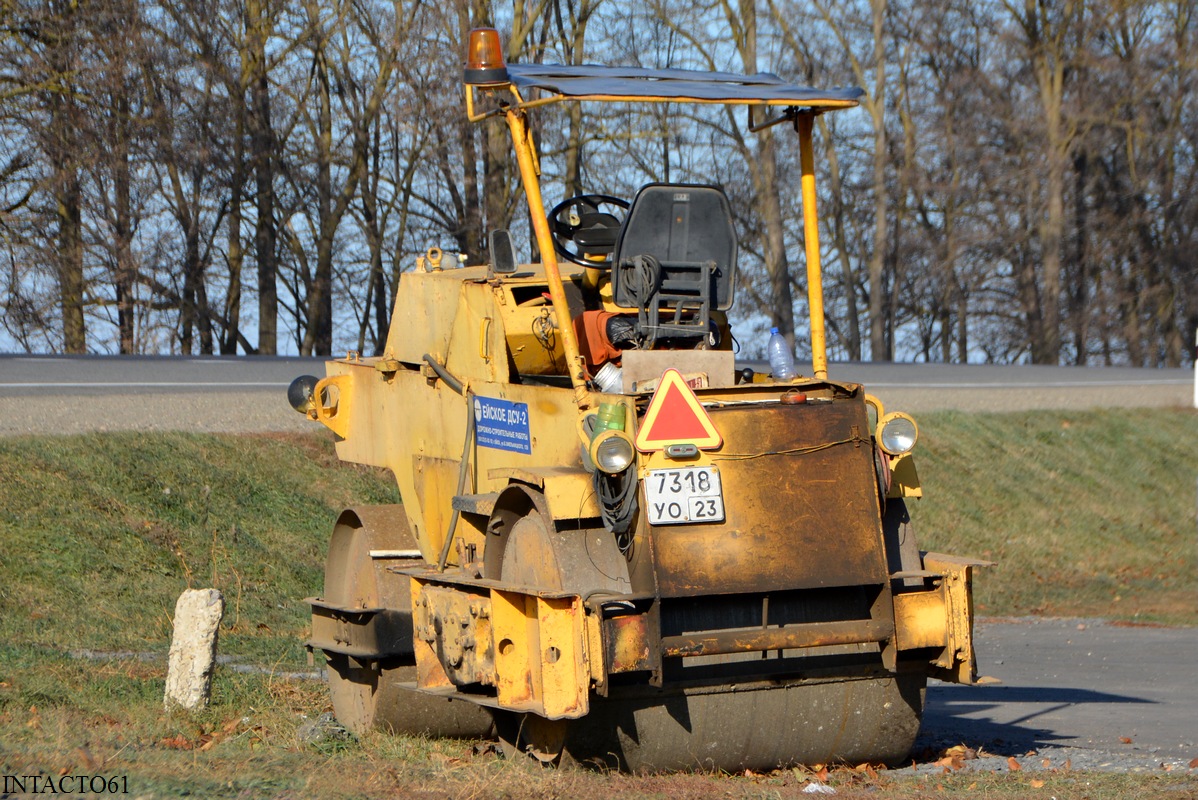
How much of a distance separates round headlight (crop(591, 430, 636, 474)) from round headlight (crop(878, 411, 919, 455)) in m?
1.24

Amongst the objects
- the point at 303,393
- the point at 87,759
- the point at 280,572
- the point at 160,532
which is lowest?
the point at 87,759

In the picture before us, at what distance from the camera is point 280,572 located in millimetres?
13469

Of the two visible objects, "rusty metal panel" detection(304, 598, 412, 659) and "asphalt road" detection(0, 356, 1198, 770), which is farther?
"asphalt road" detection(0, 356, 1198, 770)

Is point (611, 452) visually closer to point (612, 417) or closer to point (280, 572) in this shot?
point (612, 417)

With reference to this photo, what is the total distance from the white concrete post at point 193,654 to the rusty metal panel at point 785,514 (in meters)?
3.60

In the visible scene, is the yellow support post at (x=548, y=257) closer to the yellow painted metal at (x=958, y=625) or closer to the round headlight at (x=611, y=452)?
the round headlight at (x=611, y=452)

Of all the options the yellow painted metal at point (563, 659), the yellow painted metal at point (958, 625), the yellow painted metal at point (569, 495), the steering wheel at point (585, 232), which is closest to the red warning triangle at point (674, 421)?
the yellow painted metal at point (569, 495)

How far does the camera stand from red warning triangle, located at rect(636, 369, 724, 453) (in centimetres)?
638

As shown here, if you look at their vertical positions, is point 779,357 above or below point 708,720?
above

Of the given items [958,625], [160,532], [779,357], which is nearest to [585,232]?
[779,357]

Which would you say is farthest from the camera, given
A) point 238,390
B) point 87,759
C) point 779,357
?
point 238,390

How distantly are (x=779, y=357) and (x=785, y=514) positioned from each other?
1504 millimetres

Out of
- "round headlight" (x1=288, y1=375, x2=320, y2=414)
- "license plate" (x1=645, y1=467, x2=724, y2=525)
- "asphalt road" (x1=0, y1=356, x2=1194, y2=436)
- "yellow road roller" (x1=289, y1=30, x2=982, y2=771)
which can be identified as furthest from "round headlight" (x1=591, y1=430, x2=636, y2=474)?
"asphalt road" (x1=0, y1=356, x2=1194, y2=436)

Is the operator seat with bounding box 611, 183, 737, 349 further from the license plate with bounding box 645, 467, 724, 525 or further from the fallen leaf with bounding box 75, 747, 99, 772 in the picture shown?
the fallen leaf with bounding box 75, 747, 99, 772
